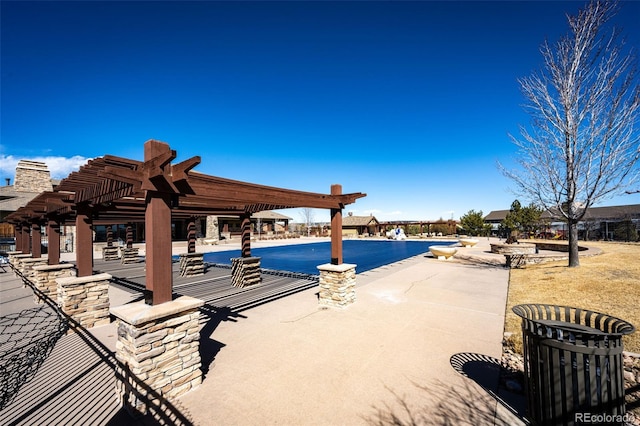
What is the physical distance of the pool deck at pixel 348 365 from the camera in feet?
11.1

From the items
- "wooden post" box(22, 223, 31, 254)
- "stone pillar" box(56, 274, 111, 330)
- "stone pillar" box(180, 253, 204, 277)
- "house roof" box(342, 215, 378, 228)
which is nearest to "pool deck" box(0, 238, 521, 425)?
"stone pillar" box(56, 274, 111, 330)

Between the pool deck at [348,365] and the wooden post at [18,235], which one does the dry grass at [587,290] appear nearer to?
the pool deck at [348,365]

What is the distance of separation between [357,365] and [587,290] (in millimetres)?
7860

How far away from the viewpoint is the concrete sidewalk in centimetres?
340

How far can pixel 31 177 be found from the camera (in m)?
26.4

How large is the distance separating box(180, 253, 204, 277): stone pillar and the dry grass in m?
11.9

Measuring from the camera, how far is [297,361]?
4641 mm

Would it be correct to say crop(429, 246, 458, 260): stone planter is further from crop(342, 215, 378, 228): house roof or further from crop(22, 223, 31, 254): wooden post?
crop(342, 215, 378, 228): house roof

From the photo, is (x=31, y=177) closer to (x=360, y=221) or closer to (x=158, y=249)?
(x=158, y=249)

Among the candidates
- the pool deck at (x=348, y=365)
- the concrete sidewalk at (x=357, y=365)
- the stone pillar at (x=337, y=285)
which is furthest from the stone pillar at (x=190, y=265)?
the stone pillar at (x=337, y=285)

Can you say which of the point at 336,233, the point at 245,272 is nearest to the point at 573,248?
the point at 336,233

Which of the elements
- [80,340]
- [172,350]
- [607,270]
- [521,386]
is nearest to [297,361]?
[172,350]

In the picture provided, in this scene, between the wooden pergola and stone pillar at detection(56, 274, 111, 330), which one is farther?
stone pillar at detection(56, 274, 111, 330)

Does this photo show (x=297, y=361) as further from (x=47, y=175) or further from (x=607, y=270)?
(x=47, y=175)
